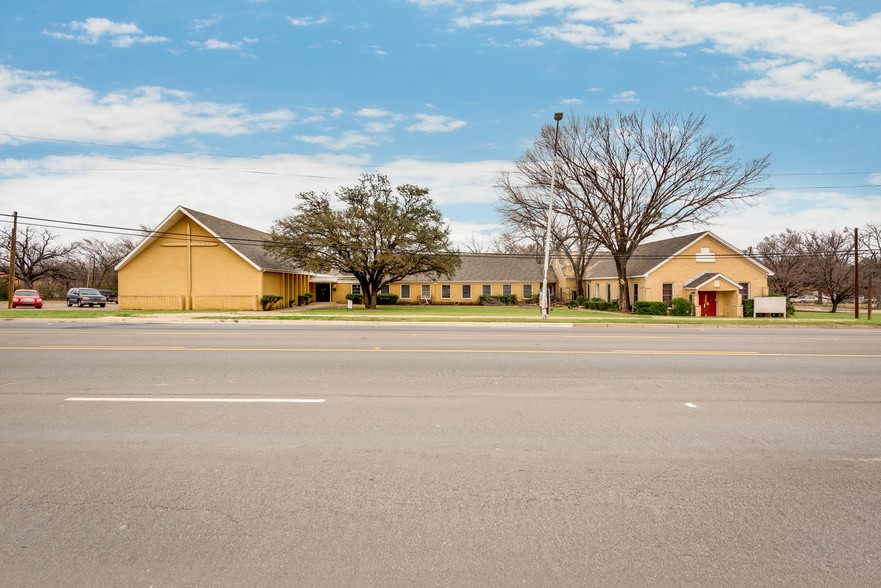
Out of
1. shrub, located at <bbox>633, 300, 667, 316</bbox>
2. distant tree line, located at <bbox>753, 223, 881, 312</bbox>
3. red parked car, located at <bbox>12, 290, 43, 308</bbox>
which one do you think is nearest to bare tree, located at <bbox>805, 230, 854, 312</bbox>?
distant tree line, located at <bbox>753, 223, 881, 312</bbox>

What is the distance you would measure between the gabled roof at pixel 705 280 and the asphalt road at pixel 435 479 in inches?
1313

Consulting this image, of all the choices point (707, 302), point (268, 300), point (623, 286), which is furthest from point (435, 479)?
point (707, 302)

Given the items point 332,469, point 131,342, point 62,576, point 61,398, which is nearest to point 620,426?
point 332,469

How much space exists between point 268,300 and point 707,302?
1276 inches

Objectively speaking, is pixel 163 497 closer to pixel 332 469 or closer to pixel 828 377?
pixel 332 469

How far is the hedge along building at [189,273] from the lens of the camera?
39406 millimetres

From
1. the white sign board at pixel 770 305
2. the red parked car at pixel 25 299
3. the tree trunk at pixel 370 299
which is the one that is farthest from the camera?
the tree trunk at pixel 370 299

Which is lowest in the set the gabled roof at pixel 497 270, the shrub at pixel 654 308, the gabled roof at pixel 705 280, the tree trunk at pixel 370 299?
the shrub at pixel 654 308

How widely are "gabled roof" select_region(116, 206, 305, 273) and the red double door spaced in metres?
31.9

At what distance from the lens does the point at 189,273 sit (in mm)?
39656

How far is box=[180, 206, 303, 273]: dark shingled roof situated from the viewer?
38781 mm

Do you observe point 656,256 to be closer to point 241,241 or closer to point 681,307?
point 681,307

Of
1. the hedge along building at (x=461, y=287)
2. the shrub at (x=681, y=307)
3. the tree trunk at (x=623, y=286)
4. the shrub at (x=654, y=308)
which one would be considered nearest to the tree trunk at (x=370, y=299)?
the hedge along building at (x=461, y=287)

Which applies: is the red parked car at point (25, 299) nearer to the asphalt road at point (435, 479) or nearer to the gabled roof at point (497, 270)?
the gabled roof at point (497, 270)
